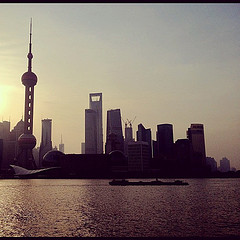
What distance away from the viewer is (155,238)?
40.7 m

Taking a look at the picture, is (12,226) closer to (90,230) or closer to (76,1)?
(90,230)

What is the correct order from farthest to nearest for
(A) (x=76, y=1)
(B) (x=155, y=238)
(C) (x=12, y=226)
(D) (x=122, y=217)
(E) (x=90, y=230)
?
(D) (x=122, y=217)
(C) (x=12, y=226)
(E) (x=90, y=230)
(B) (x=155, y=238)
(A) (x=76, y=1)

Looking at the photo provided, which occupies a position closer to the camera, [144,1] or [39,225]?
[144,1]

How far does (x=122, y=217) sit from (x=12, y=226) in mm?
21209

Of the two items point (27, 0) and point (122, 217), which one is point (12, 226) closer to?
point (122, 217)

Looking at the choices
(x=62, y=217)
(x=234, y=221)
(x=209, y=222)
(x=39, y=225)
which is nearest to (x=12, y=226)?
(x=39, y=225)

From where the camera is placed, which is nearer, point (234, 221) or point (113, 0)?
point (113, 0)

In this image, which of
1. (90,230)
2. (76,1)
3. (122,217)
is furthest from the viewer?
(122,217)

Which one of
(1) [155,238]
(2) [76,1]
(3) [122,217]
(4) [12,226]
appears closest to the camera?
(2) [76,1]

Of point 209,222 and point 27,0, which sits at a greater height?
point 27,0

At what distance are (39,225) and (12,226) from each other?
468 centimetres

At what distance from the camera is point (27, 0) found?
15.7 m

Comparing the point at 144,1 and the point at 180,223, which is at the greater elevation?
the point at 144,1

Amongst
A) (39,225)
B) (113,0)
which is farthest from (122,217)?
(113,0)
